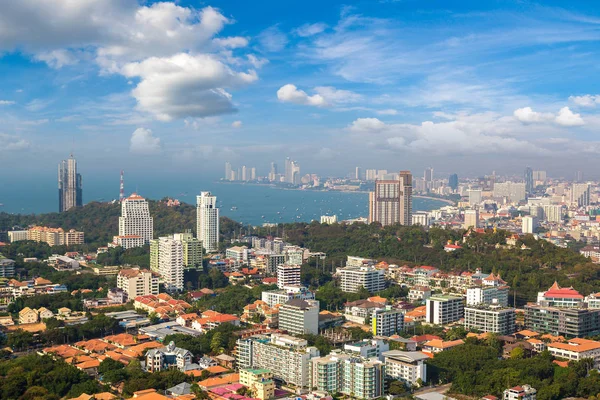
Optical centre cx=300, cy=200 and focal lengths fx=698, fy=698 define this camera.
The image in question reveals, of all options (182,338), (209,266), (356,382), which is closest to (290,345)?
(356,382)

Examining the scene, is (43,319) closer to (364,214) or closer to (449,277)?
(449,277)

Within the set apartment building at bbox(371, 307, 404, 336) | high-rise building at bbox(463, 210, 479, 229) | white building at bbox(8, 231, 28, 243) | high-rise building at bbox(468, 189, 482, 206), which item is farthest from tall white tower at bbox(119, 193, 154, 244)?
high-rise building at bbox(468, 189, 482, 206)

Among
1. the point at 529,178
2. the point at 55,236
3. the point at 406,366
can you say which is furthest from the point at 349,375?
the point at 529,178

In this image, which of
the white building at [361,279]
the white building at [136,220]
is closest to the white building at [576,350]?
the white building at [361,279]

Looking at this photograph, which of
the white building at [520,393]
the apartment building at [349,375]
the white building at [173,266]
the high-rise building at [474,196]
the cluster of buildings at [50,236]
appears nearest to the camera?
the white building at [520,393]

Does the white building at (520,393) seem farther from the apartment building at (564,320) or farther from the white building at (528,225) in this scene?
the white building at (528,225)

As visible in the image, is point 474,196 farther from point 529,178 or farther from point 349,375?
point 349,375
